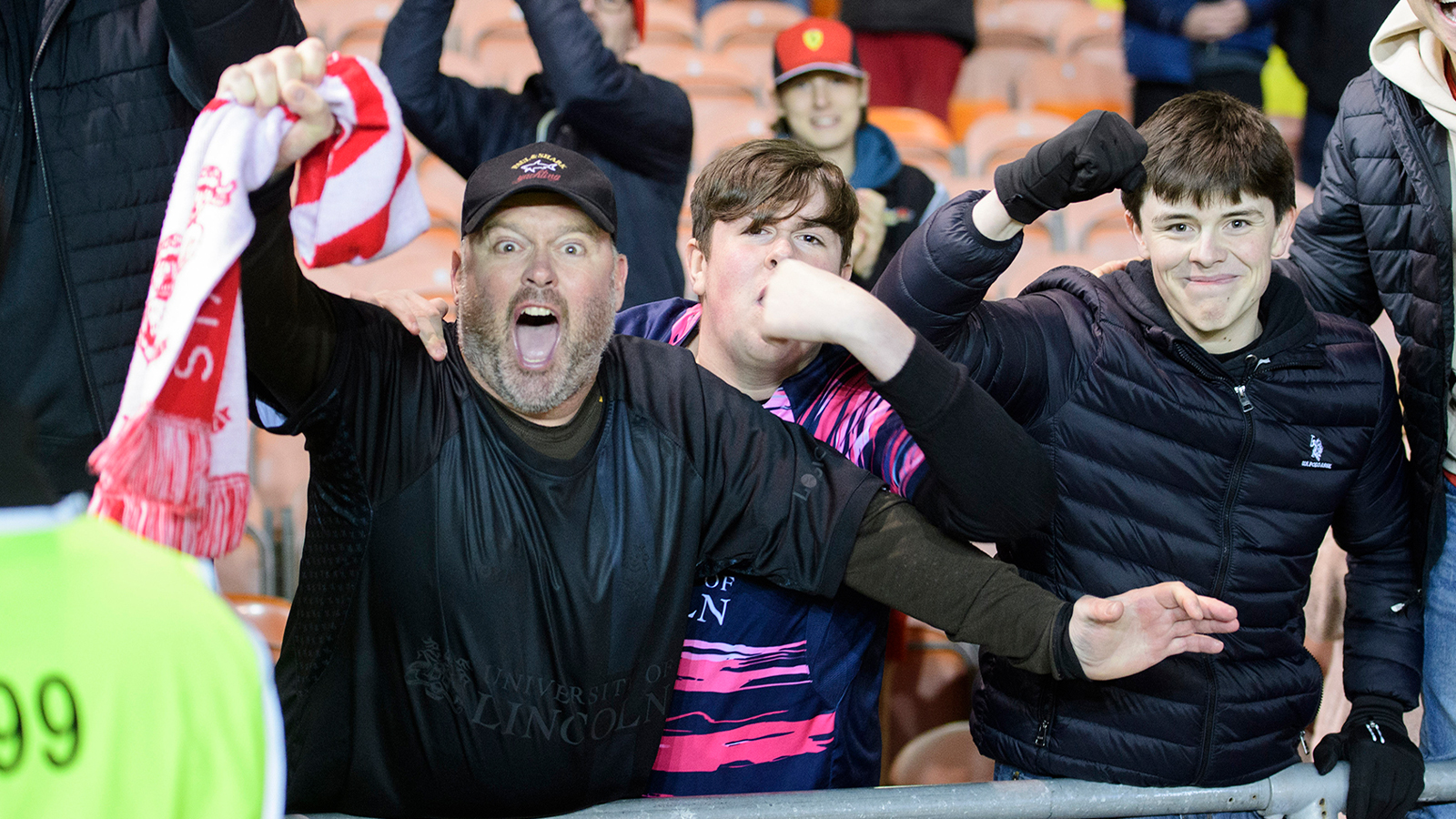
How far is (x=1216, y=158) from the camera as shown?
206cm

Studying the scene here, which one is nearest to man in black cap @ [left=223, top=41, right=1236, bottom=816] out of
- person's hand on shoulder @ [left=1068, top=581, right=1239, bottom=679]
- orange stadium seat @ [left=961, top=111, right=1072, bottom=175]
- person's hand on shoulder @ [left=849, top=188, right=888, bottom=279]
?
person's hand on shoulder @ [left=1068, top=581, right=1239, bottom=679]

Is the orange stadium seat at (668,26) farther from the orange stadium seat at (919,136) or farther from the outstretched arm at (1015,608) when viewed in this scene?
the outstretched arm at (1015,608)

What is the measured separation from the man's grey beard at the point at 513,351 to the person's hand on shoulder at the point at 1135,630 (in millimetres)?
822

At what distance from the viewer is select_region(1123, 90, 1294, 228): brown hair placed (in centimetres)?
206

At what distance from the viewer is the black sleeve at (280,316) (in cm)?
159

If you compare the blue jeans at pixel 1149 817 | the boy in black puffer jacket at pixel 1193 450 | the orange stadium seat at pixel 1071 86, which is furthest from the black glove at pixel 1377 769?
the orange stadium seat at pixel 1071 86

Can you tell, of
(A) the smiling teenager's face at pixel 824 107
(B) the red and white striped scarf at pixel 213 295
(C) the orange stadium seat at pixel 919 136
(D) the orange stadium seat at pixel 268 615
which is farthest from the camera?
(C) the orange stadium seat at pixel 919 136

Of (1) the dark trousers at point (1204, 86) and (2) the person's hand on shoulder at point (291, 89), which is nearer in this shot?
(2) the person's hand on shoulder at point (291, 89)

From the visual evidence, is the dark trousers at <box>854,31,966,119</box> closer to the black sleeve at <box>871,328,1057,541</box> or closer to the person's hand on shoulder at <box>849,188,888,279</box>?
the person's hand on shoulder at <box>849,188,888,279</box>

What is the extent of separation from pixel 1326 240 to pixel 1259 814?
109 centimetres

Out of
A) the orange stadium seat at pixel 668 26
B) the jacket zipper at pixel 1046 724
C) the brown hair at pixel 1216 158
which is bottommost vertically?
the jacket zipper at pixel 1046 724

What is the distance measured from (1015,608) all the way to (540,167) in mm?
Result: 982

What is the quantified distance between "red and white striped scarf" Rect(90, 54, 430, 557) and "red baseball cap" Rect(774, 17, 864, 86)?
7.53ft

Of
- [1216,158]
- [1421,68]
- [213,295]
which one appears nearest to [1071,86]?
[1421,68]
